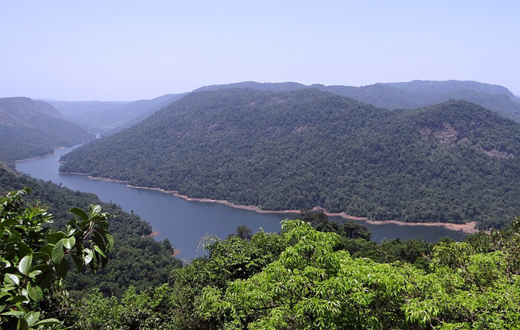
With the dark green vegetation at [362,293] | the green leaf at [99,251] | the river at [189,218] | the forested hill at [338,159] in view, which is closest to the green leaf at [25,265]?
the green leaf at [99,251]

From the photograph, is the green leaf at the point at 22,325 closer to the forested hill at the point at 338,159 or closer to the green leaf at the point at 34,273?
the green leaf at the point at 34,273

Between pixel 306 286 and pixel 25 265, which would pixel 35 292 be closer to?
pixel 25 265

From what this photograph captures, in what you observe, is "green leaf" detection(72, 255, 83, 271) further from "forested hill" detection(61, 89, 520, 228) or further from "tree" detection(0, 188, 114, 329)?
"forested hill" detection(61, 89, 520, 228)

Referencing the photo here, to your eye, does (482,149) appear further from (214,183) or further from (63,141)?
(63,141)

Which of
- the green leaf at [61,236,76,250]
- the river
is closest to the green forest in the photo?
the green leaf at [61,236,76,250]

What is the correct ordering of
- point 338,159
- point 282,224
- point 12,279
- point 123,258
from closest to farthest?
point 12,279 < point 282,224 < point 123,258 < point 338,159

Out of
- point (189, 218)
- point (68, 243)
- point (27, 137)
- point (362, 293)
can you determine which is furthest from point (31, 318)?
point (27, 137)
